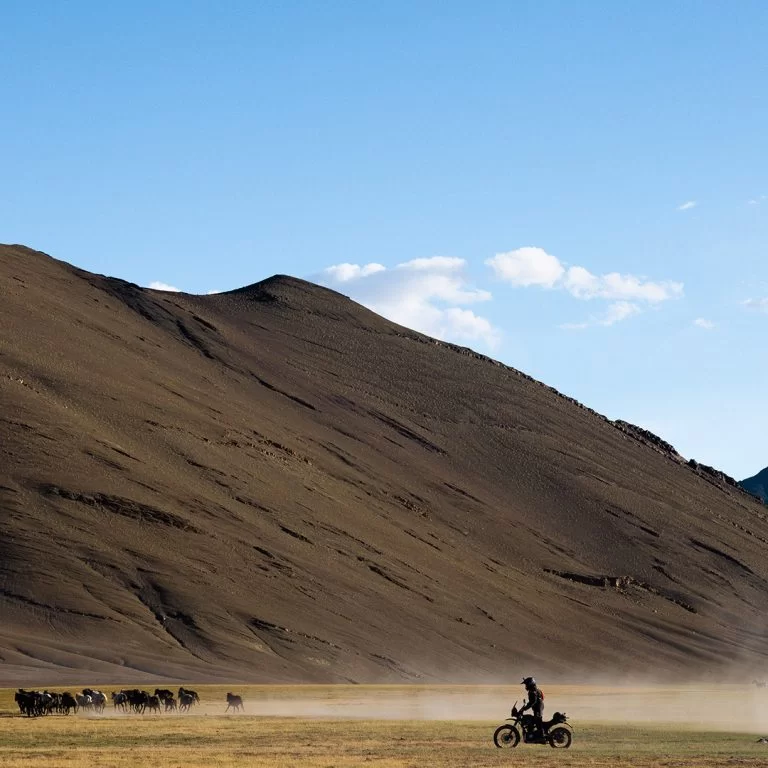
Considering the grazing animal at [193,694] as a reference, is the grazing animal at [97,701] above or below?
below

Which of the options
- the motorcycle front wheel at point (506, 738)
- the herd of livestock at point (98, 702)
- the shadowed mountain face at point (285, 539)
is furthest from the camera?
the shadowed mountain face at point (285, 539)

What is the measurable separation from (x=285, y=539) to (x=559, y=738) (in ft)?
315

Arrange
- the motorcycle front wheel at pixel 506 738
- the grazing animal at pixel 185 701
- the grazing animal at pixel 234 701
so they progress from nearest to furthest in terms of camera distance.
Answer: the motorcycle front wheel at pixel 506 738 < the grazing animal at pixel 185 701 < the grazing animal at pixel 234 701

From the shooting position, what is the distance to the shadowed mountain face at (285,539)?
371 ft

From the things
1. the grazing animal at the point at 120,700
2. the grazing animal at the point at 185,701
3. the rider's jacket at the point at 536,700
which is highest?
the rider's jacket at the point at 536,700

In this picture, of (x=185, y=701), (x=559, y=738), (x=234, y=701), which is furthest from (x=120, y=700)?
(x=559, y=738)

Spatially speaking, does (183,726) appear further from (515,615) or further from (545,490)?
(545,490)

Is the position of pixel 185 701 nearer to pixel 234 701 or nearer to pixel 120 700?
pixel 234 701

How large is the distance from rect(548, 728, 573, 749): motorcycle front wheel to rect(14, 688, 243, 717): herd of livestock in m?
26.3

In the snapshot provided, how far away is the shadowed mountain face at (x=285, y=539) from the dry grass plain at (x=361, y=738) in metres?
35.9

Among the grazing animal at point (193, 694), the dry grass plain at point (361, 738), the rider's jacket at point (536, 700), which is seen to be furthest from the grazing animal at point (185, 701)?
the rider's jacket at point (536, 700)

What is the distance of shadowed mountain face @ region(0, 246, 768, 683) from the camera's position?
371 ft

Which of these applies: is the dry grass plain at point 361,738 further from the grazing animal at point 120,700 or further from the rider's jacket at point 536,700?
the grazing animal at point 120,700

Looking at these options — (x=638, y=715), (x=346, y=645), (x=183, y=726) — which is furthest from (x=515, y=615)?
(x=183, y=726)
